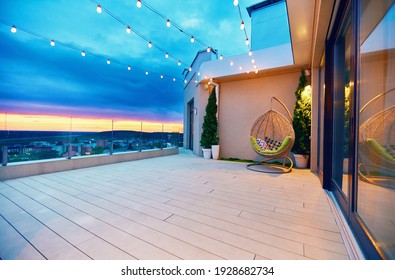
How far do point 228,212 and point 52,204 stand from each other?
81.2 inches

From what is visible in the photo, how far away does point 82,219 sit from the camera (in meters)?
1.70

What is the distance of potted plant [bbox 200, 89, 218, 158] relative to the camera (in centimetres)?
596

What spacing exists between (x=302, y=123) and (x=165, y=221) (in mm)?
4267

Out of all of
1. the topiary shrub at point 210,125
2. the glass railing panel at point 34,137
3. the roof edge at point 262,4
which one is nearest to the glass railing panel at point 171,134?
the topiary shrub at point 210,125

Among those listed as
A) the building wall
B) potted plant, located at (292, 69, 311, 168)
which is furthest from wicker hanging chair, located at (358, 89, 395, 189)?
the building wall

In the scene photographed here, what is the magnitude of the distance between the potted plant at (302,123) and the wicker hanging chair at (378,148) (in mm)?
3274

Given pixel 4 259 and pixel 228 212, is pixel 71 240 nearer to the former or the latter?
pixel 4 259

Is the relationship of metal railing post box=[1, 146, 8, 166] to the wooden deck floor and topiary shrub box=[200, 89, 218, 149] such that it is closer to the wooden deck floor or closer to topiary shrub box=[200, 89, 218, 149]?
the wooden deck floor

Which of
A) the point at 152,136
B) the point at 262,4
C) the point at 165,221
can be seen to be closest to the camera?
the point at 165,221

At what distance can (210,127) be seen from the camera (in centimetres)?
597

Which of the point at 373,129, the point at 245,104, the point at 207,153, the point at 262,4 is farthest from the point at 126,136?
the point at 262,4

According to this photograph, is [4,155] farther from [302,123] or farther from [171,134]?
[302,123]

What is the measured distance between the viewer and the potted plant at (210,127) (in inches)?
235
